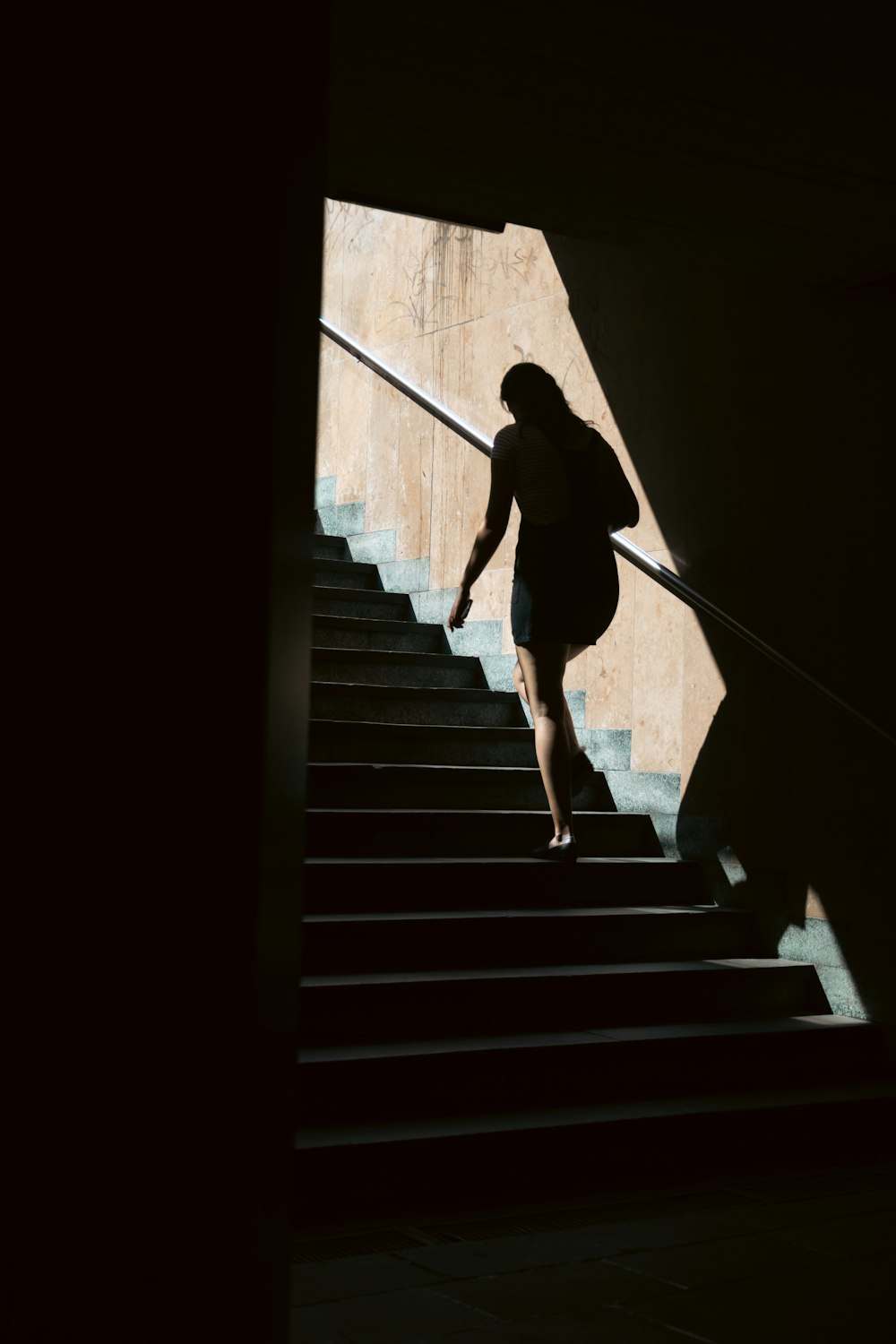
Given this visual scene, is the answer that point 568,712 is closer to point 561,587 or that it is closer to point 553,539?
point 561,587


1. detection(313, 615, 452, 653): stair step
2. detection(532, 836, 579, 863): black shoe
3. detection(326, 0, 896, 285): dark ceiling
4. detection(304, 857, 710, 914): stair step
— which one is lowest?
detection(304, 857, 710, 914): stair step

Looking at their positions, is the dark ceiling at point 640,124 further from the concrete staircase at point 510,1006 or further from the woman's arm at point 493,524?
the concrete staircase at point 510,1006

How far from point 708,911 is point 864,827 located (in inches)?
25.9

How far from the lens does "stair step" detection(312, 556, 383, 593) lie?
785 cm

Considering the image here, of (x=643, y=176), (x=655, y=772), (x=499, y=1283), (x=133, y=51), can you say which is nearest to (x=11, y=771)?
(x=133, y=51)

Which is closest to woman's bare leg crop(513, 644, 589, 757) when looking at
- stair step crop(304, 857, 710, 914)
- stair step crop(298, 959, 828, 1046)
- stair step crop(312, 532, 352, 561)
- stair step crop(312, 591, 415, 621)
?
stair step crop(304, 857, 710, 914)

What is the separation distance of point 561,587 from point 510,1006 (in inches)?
62.0

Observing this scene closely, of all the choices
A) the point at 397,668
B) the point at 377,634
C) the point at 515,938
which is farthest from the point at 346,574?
the point at 515,938

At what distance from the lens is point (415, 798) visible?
18.8 feet

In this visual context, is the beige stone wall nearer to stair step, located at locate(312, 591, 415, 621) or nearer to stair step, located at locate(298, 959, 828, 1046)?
stair step, located at locate(312, 591, 415, 621)

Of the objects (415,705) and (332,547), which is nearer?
(415,705)

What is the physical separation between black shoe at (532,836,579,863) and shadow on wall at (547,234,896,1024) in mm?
753

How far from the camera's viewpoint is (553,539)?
5.38 metres

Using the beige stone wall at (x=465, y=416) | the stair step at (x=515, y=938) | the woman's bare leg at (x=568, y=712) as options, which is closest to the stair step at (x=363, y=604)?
the beige stone wall at (x=465, y=416)
